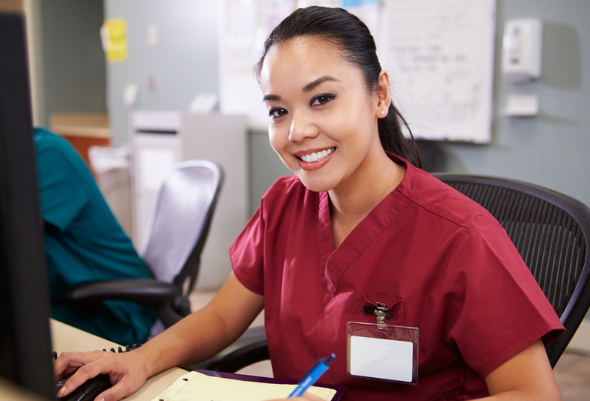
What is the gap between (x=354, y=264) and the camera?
0.91m

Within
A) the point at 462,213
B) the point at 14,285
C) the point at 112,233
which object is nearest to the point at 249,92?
the point at 112,233

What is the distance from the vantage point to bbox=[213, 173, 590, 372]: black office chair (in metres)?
0.85

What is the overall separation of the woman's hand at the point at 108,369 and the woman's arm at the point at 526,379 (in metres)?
0.49

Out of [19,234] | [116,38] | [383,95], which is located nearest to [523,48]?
[383,95]

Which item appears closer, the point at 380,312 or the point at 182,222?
the point at 380,312

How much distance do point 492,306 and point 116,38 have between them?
453cm

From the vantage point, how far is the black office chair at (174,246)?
135cm

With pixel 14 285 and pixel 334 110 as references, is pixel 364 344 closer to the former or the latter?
pixel 334 110

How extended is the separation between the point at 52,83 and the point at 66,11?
0.74 meters

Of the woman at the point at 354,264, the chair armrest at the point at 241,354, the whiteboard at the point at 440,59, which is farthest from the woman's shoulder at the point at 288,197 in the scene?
the whiteboard at the point at 440,59

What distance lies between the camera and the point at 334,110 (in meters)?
0.91

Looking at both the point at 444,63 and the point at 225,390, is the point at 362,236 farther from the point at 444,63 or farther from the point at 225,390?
the point at 444,63

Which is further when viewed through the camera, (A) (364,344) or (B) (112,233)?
(B) (112,233)

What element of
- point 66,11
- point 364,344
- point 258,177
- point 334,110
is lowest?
point 258,177
